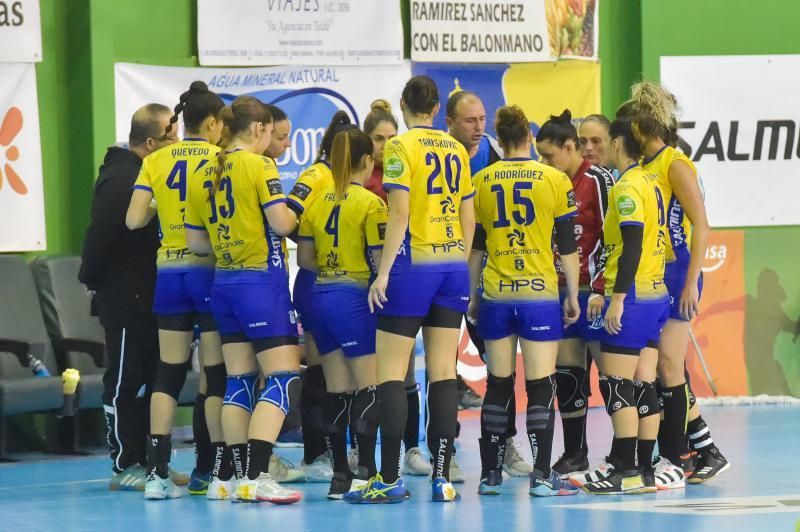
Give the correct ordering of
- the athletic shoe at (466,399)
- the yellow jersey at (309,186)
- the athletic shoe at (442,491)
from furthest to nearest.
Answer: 1. the athletic shoe at (466,399)
2. the yellow jersey at (309,186)
3. the athletic shoe at (442,491)

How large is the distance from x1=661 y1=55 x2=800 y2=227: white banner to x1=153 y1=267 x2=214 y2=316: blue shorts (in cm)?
540

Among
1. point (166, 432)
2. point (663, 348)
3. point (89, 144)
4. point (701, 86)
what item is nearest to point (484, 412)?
point (663, 348)

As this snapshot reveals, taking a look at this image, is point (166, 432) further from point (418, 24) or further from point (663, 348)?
point (418, 24)

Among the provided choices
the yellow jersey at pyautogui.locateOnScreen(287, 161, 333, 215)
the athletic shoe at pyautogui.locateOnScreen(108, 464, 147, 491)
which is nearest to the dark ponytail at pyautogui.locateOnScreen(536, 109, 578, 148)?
the yellow jersey at pyautogui.locateOnScreen(287, 161, 333, 215)

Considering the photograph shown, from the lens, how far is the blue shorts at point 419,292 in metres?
6.00

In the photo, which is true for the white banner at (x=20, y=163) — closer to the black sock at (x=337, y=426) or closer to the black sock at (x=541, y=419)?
the black sock at (x=337, y=426)

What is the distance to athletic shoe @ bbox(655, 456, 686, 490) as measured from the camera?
654cm

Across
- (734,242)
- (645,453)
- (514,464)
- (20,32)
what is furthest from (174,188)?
(734,242)

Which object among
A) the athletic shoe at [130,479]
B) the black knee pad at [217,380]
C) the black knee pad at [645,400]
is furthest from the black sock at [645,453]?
the athletic shoe at [130,479]

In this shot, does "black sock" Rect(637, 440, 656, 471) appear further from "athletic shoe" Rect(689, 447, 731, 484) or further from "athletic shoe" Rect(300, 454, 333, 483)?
"athletic shoe" Rect(300, 454, 333, 483)

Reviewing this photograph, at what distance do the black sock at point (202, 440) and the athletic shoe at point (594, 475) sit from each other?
1.74m

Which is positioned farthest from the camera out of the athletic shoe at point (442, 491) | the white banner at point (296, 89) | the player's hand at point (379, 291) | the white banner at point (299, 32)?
the white banner at point (299, 32)

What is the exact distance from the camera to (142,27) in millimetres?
9273

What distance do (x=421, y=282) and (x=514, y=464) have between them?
1.64 meters
